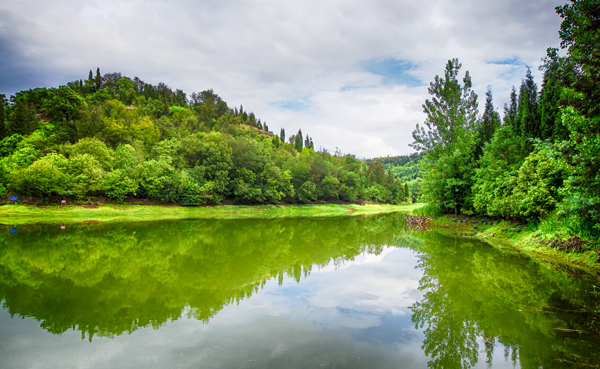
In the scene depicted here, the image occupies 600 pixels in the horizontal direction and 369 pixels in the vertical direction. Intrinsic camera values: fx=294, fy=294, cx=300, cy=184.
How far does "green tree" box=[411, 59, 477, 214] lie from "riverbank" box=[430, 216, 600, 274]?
3.81 m

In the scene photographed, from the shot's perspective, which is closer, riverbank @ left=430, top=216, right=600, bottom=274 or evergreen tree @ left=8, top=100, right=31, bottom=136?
riverbank @ left=430, top=216, right=600, bottom=274

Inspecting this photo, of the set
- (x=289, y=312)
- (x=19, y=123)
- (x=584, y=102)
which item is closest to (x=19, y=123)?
(x=19, y=123)

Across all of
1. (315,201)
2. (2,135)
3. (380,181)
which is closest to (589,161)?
(315,201)

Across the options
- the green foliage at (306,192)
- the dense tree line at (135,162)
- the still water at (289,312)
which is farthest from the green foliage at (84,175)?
the green foliage at (306,192)

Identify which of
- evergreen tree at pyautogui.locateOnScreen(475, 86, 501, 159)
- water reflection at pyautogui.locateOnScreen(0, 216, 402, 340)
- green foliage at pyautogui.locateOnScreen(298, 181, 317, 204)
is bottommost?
water reflection at pyautogui.locateOnScreen(0, 216, 402, 340)

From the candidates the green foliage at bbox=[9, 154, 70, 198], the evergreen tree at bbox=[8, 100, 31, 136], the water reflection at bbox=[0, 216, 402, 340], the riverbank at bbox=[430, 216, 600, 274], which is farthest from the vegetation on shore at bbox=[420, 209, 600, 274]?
the evergreen tree at bbox=[8, 100, 31, 136]

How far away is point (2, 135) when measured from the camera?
43.1 meters

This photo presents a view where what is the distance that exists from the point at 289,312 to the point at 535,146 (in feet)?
58.9

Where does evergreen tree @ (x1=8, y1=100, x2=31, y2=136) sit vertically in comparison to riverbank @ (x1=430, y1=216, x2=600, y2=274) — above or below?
above

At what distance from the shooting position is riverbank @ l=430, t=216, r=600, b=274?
37.0 feet

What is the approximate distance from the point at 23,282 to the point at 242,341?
7742mm

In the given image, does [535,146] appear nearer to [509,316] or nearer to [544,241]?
[544,241]

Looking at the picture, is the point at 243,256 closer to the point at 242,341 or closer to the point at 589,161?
the point at 242,341

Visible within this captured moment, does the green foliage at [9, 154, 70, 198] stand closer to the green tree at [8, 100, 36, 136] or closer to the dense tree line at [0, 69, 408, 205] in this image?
the dense tree line at [0, 69, 408, 205]
